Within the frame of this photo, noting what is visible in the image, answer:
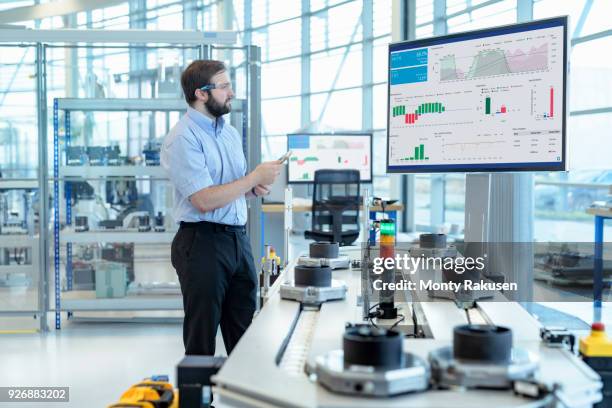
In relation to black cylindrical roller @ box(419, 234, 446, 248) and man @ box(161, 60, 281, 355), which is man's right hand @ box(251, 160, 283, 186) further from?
black cylindrical roller @ box(419, 234, 446, 248)

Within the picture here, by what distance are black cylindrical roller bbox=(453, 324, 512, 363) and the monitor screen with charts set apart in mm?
5976

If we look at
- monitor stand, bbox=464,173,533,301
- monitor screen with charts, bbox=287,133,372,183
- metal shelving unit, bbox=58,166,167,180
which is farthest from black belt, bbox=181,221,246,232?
monitor screen with charts, bbox=287,133,372,183

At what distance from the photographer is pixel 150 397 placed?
4.68 feet

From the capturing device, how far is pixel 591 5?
20.3 ft

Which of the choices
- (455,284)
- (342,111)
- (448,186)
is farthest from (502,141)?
(342,111)

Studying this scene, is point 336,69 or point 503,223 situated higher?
point 336,69

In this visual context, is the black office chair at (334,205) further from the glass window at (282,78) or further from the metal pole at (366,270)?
the glass window at (282,78)

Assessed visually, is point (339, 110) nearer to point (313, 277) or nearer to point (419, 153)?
point (419, 153)

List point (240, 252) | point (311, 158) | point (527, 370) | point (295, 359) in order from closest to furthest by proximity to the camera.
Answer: point (527, 370) < point (295, 359) < point (240, 252) < point (311, 158)

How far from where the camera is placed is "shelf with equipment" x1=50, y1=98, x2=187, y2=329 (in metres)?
4.73

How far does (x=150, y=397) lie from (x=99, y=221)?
Result: 368 centimetres

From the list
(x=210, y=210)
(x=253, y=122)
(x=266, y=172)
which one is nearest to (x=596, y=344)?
(x=266, y=172)

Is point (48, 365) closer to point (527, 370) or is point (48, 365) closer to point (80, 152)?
point (80, 152)

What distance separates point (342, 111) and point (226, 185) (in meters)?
8.33
